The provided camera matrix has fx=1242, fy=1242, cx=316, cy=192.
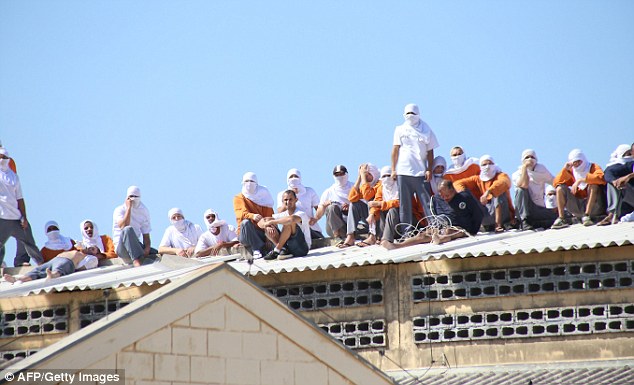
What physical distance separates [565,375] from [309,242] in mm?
5119

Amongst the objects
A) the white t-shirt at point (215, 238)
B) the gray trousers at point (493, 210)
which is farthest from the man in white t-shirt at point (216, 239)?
the gray trousers at point (493, 210)

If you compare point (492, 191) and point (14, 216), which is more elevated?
point (14, 216)

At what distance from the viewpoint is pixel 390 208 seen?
60.1ft

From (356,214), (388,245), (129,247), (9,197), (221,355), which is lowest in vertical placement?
(221,355)

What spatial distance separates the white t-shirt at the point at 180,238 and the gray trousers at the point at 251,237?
237 centimetres

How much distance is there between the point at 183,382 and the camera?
10.7 m

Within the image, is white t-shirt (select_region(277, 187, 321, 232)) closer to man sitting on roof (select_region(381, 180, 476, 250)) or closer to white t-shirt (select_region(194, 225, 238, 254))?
white t-shirt (select_region(194, 225, 238, 254))

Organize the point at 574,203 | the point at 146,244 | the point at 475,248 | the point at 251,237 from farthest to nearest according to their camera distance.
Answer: the point at 146,244 → the point at 251,237 → the point at 574,203 → the point at 475,248

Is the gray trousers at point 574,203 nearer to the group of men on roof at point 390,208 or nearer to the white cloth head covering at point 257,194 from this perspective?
the group of men on roof at point 390,208

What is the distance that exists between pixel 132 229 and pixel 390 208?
4.37 m

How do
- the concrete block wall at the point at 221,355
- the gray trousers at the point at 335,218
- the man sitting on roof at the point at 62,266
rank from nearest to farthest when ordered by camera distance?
1. the concrete block wall at the point at 221,355
2. the gray trousers at the point at 335,218
3. the man sitting on roof at the point at 62,266

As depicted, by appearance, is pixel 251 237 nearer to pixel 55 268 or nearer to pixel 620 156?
pixel 55 268

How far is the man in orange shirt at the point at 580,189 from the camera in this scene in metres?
17.5

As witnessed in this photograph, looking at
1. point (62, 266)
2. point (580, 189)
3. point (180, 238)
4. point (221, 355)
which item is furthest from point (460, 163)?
point (221, 355)
